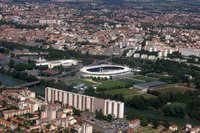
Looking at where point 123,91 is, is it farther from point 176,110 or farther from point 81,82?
point 176,110

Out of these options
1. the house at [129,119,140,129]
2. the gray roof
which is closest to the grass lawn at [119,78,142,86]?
the gray roof

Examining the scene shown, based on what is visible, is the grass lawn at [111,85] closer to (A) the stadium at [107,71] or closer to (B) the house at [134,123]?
(A) the stadium at [107,71]

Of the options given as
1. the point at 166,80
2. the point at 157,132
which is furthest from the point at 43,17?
the point at 157,132

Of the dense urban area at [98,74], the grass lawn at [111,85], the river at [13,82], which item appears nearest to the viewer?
the dense urban area at [98,74]

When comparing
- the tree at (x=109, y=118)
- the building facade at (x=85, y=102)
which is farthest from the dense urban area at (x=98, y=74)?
the tree at (x=109, y=118)

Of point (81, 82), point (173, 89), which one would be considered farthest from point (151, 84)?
point (81, 82)

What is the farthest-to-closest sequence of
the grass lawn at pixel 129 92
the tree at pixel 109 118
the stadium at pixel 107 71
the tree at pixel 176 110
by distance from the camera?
the stadium at pixel 107 71
the grass lawn at pixel 129 92
the tree at pixel 176 110
the tree at pixel 109 118
